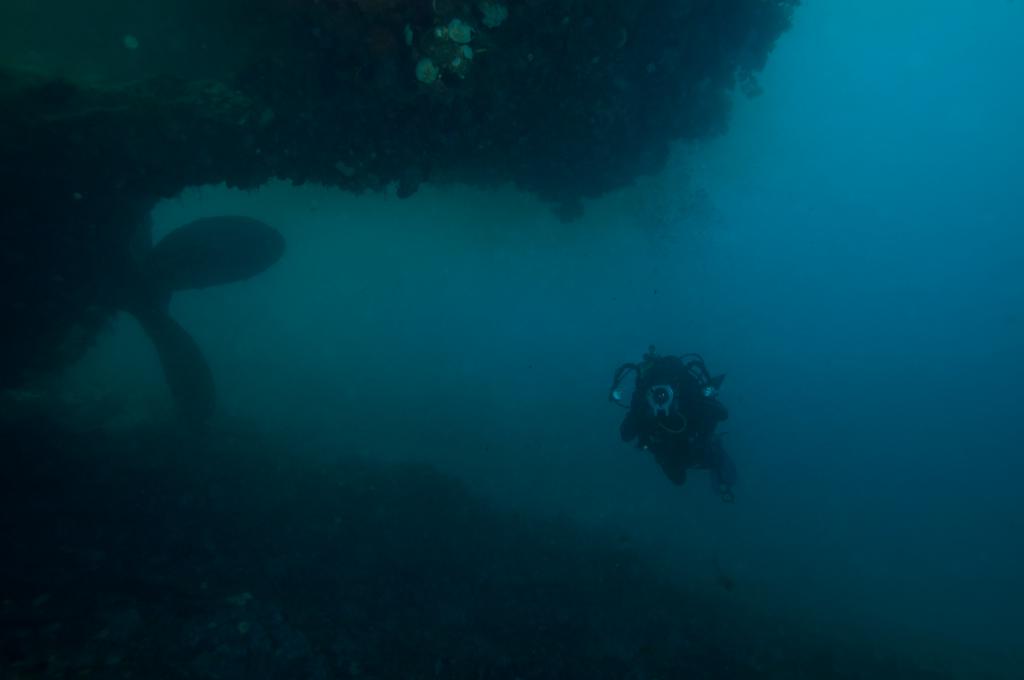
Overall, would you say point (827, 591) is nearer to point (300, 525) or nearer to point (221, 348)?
point (300, 525)

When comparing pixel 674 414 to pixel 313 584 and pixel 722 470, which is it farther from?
pixel 313 584

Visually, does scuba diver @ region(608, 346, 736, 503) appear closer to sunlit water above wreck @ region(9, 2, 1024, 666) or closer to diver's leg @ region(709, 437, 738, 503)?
diver's leg @ region(709, 437, 738, 503)

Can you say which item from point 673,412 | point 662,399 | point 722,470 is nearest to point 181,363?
point 662,399

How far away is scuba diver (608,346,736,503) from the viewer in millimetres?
8539

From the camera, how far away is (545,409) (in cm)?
2994

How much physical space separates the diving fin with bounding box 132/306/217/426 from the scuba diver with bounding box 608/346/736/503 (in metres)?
9.00

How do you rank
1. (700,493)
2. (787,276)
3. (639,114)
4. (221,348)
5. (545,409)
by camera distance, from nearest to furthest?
(639,114) → (700,493) → (545,409) → (221,348) → (787,276)

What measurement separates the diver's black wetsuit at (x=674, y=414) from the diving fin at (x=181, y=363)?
9249 mm

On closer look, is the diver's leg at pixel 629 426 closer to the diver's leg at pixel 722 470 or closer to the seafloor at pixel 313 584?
the diver's leg at pixel 722 470

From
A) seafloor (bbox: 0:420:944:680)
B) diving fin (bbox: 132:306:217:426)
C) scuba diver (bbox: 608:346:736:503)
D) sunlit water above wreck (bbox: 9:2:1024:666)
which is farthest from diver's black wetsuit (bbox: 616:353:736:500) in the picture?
diving fin (bbox: 132:306:217:426)

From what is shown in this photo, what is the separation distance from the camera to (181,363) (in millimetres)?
11109

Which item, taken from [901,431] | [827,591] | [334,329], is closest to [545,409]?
[827,591]

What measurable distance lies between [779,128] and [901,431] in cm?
4412

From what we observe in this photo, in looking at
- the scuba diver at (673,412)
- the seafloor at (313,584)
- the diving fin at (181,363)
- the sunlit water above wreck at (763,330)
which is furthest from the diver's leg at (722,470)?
the diving fin at (181,363)
